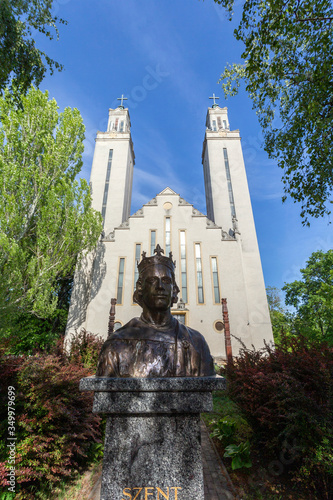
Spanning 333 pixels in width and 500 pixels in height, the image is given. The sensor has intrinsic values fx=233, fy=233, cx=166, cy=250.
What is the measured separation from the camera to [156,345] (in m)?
2.33

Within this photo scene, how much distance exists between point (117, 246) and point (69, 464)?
53.7ft

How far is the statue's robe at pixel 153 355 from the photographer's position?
7.20 feet

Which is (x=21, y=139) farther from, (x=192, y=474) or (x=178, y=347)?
(x=192, y=474)

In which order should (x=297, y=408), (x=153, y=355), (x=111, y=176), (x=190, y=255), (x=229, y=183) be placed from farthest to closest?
(x=111, y=176), (x=229, y=183), (x=190, y=255), (x=297, y=408), (x=153, y=355)

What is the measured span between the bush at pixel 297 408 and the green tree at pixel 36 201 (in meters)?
9.44

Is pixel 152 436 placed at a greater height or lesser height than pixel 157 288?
lesser

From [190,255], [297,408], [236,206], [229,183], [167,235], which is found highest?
[229,183]

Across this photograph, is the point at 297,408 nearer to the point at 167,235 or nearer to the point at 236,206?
the point at 167,235

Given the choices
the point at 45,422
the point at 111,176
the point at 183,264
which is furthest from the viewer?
the point at 111,176

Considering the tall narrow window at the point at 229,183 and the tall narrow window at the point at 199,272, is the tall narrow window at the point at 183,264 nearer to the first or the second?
the tall narrow window at the point at 199,272

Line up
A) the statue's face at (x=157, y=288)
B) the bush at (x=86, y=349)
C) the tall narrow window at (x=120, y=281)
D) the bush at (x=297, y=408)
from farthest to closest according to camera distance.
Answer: the tall narrow window at (x=120, y=281) < the bush at (x=86, y=349) < the bush at (x=297, y=408) < the statue's face at (x=157, y=288)

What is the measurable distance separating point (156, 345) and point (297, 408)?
3459 millimetres

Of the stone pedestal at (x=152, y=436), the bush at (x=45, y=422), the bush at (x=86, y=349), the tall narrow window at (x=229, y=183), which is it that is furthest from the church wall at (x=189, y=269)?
the stone pedestal at (x=152, y=436)

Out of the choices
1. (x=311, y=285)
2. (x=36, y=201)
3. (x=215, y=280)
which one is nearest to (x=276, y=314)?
(x=311, y=285)
